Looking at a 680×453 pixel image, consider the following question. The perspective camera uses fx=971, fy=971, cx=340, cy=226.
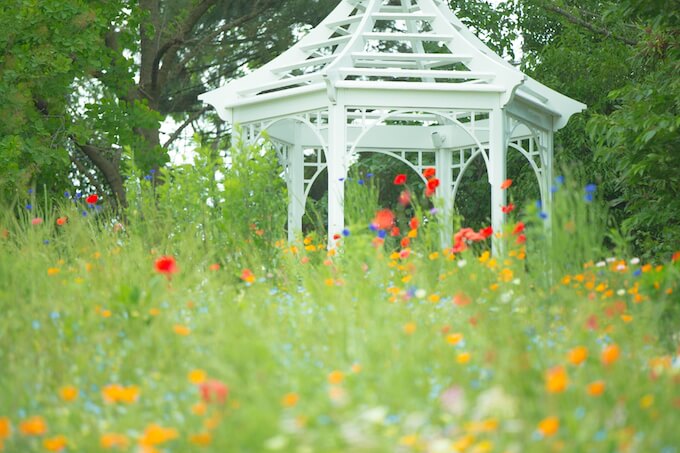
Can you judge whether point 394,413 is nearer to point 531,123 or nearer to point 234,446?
point 234,446

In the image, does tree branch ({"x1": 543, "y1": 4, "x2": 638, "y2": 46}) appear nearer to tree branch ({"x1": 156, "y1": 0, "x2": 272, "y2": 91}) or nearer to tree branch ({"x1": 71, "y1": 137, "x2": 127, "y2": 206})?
tree branch ({"x1": 156, "y1": 0, "x2": 272, "y2": 91})

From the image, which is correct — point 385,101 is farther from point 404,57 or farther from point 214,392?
point 214,392

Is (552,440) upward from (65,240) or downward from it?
downward

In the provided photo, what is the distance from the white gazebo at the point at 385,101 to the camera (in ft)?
28.9

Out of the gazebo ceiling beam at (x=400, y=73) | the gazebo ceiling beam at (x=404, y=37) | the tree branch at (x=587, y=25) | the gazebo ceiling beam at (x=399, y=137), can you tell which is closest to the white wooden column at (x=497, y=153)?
the gazebo ceiling beam at (x=400, y=73)

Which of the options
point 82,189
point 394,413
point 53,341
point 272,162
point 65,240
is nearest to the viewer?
point 394,413

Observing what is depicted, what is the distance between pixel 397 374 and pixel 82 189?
42.9 ft

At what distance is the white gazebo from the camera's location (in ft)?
28.9

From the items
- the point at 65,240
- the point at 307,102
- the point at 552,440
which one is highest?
the point at 307,102

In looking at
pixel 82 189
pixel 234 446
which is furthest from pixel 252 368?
pixel 82 189

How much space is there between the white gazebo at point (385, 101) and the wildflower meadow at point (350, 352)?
249cm

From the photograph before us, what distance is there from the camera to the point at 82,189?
1548 cm

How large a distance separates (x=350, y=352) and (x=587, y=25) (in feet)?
32.5

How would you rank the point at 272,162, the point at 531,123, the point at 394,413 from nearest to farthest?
the point at 394,413 → the point at 272,162 → the point at 531,123
